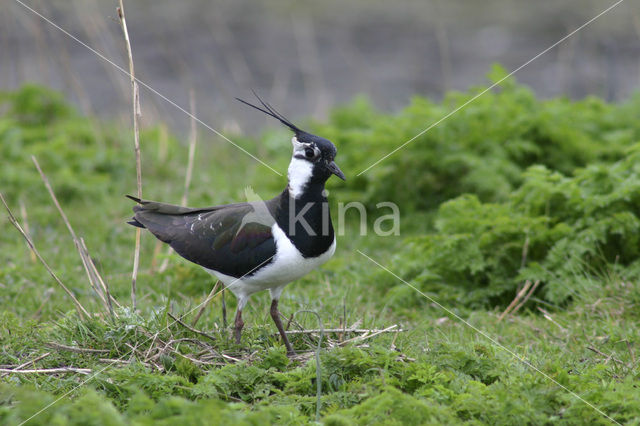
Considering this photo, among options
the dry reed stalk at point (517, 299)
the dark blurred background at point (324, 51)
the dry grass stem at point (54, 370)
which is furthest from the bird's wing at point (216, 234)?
the dark blurred background at point (324, 51)

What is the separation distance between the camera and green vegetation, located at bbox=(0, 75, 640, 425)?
3588mm

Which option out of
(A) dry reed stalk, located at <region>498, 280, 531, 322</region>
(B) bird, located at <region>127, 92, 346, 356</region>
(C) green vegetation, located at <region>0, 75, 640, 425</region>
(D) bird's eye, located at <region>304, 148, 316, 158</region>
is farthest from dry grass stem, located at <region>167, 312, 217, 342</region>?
(A) dry reed stalk, located at <region>498, 280, 531, 322</region>

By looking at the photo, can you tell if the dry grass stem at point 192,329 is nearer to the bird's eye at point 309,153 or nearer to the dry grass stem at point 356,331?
the dry grass stem at point 356,331

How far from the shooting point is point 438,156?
278 inches

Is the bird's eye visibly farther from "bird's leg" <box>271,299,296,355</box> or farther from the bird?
"bird's leg" <box>271,299,296,355</box>

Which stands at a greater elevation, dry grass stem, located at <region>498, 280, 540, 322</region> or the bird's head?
the bird's head

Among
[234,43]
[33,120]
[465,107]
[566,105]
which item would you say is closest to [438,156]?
[465,107]

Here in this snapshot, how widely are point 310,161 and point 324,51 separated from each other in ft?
35.8

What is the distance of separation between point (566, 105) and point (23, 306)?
5372 millimetres

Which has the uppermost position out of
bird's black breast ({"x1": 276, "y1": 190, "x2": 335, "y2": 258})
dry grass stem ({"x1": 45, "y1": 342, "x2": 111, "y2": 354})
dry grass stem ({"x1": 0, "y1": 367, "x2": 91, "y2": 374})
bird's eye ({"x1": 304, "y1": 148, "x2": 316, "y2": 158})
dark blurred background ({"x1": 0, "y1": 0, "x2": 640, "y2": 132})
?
dark blurred background ({"x1": 0, "y1": 0, "x2": 640, "y2": 132})

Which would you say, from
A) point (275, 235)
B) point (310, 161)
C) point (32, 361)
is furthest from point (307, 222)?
point (32, 361)

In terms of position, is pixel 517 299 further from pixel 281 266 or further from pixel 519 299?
pixel 281 266

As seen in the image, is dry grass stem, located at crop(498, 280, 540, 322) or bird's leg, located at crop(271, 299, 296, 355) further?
dry grass stem, located at crop(498, 280, 540, 322)

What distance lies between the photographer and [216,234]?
4.38m
